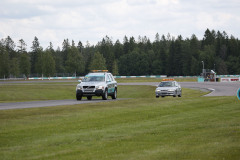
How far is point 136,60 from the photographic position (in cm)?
17600

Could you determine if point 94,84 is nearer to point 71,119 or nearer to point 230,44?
point 71,119

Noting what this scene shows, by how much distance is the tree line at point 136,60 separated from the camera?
14650 cm

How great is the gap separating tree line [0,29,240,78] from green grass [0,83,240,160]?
4957 inches

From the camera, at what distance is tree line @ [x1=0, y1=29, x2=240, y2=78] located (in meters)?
146

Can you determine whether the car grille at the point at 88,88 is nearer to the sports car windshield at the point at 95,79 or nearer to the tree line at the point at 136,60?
the sports car windshield at the point at 95,79

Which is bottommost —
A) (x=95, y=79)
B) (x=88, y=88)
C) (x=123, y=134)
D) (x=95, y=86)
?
(x=123, y=134)

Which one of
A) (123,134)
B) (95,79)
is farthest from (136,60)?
(123,134)

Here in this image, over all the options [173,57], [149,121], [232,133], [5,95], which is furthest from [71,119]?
[173,57]

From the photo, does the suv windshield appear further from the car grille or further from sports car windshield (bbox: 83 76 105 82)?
the car grille

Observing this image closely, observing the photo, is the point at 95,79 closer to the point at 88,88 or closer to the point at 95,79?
the point at 95,79

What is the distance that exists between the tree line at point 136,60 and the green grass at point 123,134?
12590 centimetres

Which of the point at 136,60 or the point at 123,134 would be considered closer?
the point at 123,134

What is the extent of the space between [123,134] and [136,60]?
6488 inches

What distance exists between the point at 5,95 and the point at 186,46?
12668 cm
